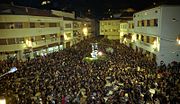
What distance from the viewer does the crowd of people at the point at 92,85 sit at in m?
17.9

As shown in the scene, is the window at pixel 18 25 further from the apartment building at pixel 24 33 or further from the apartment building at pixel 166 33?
the apartment building at pixel 166 33

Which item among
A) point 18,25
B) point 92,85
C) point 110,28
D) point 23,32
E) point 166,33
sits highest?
point 18,25

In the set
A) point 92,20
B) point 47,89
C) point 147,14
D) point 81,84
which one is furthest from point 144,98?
point 92,20

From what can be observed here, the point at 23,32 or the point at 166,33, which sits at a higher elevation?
the point at 23,32

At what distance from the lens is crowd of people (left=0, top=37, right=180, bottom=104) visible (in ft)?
58.6

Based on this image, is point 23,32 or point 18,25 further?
point 23,32

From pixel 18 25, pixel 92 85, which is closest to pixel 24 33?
pixel 18 25

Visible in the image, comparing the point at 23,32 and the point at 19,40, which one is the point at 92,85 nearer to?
the point at 19,40

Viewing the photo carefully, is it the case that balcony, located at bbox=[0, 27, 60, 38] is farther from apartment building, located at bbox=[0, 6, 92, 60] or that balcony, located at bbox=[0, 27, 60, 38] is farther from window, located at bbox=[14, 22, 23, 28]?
window, located at bbox=[14, 22, 23, 28]

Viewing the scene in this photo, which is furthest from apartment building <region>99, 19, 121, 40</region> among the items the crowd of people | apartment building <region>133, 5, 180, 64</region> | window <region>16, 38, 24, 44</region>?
the crowd of people

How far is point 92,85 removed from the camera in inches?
819

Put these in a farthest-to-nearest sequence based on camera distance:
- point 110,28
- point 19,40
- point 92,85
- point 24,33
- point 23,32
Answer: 1. point 110,28
2. point 24,33
3. point 23,32
4. point 19,40
5. point 92,85

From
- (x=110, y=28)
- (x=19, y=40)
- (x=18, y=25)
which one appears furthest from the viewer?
(x=110, y=28)

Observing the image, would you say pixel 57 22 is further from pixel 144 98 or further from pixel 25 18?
pixel 144 98
